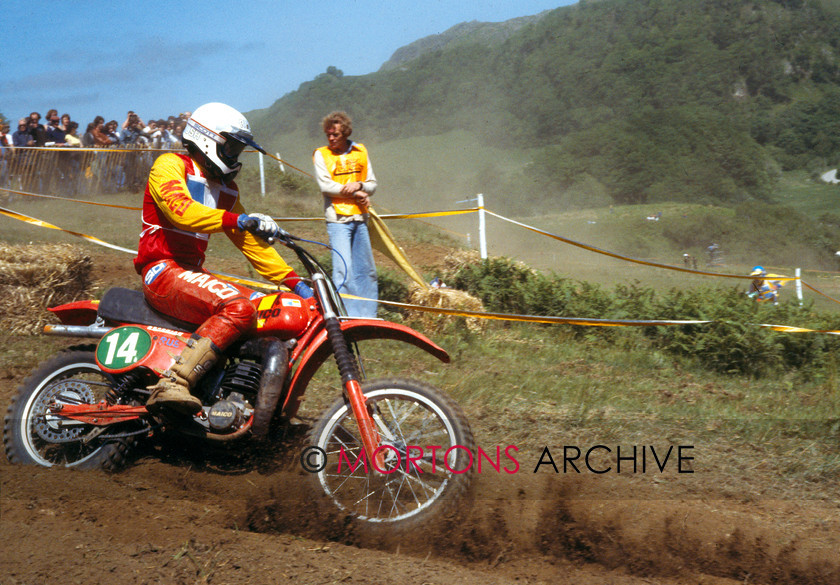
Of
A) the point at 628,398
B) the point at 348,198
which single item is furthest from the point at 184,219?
the point at 628,398

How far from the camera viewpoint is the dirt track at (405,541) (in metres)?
3.07

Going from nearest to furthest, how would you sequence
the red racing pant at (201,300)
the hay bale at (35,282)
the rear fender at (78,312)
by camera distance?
the red racing pant at (201,300), the rear fender at (78,312), the hay bale at (35,282)

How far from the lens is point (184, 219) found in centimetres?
389

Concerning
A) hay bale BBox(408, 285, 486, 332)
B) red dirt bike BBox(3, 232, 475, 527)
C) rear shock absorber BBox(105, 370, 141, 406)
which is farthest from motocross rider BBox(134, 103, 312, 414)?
hay bale BBox(408, 285, 486, 332)

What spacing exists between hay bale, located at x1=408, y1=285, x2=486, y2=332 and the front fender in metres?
3.71

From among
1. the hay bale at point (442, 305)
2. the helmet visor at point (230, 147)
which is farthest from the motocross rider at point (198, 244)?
the hay bale at point (442, 305)

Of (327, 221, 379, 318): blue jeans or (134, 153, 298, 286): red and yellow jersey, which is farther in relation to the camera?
(327, 221, 379, 318): blue jeans

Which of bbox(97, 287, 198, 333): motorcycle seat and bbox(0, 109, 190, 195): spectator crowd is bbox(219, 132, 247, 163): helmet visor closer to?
bbox(97, 287, 198, 333): motorcycle seat

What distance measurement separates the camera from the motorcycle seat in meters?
4.23

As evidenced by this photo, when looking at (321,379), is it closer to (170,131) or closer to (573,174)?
(170,131)

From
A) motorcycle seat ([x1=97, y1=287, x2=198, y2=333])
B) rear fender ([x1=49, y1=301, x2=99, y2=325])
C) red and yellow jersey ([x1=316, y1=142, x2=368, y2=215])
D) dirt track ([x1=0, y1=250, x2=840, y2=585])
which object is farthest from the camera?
red and yellow jersey ([x1=316, y1=142, x2=368, y2=215])

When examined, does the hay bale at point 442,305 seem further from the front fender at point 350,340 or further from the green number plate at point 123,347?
the green number plate at point 123,347

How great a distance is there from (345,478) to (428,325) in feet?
13.2

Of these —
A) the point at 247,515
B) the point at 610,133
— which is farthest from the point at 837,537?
the point at 610,133
